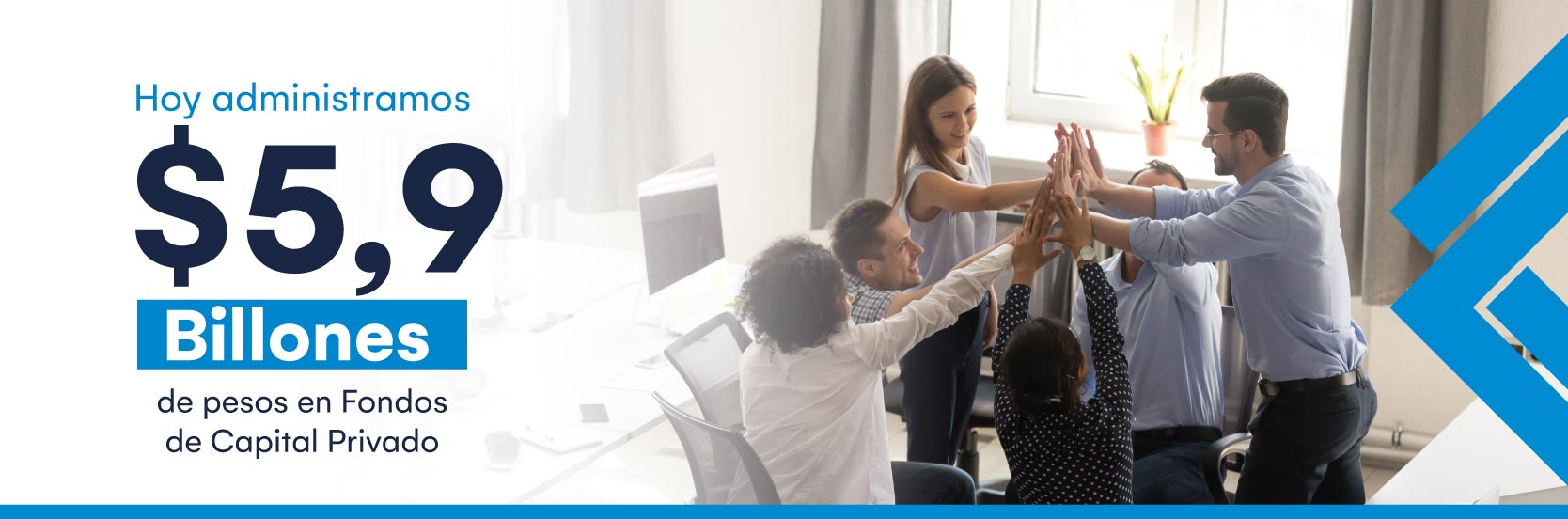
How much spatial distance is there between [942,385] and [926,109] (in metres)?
0.59

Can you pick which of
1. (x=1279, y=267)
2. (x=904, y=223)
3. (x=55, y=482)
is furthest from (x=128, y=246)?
(x=1279, y=267)

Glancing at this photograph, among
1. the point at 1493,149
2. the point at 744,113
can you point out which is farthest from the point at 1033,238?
the point at 744,113

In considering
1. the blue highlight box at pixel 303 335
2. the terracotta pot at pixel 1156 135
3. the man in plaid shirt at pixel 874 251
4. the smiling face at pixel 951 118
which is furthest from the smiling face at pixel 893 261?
the terracotta pot at pixel 1156 135

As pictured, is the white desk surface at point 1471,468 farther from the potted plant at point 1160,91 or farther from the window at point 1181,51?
the window at point 1181,51

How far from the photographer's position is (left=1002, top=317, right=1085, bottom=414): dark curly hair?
90.3 inches

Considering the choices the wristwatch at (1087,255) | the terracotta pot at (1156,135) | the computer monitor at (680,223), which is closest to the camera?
the wristwatch at (1087,255)

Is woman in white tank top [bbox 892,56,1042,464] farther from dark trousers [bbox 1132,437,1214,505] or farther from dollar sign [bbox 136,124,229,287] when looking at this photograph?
dollar sign [bbox 136,124,229,287]

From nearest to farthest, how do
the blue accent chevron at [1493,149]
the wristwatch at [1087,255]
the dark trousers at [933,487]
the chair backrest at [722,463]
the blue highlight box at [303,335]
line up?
the chair backrest at [722,463] < the wristwatch at [1087,255] < the dark trousers at [933,487] < the blue highlight box at [303,335] < the blue accent chevron at [1493,149]

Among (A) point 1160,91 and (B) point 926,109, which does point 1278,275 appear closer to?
(B) point 926,109

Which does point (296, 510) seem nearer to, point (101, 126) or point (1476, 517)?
point (101, 126)

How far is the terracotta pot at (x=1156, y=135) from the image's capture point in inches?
170

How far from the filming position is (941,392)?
310 centimetres

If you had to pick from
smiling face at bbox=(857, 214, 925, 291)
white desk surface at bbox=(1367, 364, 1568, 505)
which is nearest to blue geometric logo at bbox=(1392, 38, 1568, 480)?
white desk surface at bbox=(1367, 364, 1568, 505)

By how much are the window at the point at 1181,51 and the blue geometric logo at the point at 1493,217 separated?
2.44 ft
